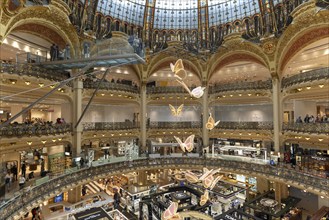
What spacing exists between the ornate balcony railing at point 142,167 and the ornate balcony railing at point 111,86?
325 inches

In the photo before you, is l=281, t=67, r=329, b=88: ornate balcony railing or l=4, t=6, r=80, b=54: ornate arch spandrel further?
l=281, t=67, r=329, b=88: ornate balcony railing

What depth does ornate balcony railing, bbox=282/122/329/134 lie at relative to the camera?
53.3 feet

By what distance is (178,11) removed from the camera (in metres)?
26.6

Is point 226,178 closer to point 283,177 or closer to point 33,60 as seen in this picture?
point 283,177

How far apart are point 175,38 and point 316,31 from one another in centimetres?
1508

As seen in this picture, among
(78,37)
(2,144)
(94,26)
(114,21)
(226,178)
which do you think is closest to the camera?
(2,144)

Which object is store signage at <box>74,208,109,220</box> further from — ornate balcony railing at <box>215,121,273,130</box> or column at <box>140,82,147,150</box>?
ornate balcony railing at <box>215,121,273,130</box>

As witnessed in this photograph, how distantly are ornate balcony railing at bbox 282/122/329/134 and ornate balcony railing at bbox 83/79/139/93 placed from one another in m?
17.5

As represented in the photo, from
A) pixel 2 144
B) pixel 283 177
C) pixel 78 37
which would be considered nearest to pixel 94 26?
pixel 78 37

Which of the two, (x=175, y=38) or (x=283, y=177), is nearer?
(x=283, y=177)

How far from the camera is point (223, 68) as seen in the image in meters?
28.7

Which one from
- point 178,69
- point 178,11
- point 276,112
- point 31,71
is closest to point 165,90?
point 178,11

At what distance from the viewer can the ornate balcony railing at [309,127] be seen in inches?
640

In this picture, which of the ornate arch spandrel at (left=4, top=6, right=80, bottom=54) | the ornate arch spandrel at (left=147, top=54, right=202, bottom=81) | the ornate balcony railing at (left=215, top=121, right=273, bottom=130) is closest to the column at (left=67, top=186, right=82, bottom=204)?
the ornate arch spandrel at (left=4, top=6, right=80, bottom=54)
